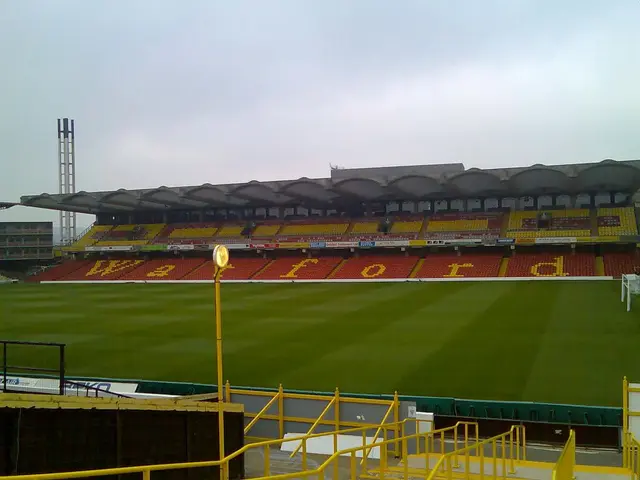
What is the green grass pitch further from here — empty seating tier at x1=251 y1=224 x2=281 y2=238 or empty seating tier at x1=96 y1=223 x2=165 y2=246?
empty seating tier at x1=96 y1=223 x2=165 y2=246

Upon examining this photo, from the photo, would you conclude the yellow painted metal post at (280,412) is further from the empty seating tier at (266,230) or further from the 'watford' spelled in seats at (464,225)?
the empty seating tier at (266,230)

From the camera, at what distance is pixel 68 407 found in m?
6.56

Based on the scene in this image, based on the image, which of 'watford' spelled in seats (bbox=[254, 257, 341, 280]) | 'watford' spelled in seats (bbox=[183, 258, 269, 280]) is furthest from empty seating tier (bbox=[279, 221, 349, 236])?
'watford' spelled in seats (bbox=[183, 258, 269, 280])

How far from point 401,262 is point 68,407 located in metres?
45.3

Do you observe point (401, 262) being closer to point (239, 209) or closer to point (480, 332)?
point (239, 209)

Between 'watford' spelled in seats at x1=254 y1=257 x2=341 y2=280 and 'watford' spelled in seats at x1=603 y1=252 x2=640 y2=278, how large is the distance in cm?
2199

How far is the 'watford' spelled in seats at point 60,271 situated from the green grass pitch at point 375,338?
67.0ft

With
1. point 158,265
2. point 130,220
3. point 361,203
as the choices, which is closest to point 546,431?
point 361,203

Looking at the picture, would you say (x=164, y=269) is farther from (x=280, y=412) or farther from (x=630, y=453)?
(x=630, y=453)

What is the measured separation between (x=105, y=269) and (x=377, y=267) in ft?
94.1

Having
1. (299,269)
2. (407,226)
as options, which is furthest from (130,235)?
(407,226)

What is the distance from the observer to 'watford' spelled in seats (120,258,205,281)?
179 ft

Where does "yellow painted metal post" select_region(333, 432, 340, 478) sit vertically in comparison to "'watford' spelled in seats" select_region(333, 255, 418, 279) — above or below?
below

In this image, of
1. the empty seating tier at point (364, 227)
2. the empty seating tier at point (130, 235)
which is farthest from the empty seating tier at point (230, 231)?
the empty seating tier at point (364, 227)
